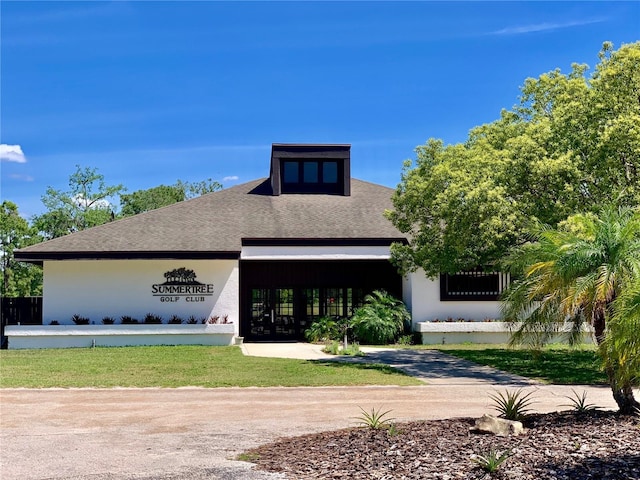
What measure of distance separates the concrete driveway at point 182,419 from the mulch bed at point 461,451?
24.2 inches

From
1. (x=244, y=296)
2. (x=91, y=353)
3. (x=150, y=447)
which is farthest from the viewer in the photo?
(x=244, y=296)

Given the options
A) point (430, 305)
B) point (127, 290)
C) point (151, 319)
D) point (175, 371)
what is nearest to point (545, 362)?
point (430, 305)

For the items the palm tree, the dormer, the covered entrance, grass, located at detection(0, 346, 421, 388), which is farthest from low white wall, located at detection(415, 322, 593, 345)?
the palm tree

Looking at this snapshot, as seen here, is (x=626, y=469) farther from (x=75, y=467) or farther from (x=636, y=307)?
(x=75, y=467)

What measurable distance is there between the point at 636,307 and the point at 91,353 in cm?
1838

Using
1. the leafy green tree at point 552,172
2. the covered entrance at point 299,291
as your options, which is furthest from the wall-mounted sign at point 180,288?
the leafy green tree at point 552,172

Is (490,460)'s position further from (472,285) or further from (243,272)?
(243,272)

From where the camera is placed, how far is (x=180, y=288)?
2561 centimetres

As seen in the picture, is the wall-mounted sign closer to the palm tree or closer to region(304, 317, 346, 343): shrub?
region(304, 317, 346, 343): shrub

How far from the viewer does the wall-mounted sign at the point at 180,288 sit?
2553 centimetres

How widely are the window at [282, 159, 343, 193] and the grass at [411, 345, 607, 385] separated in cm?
1052

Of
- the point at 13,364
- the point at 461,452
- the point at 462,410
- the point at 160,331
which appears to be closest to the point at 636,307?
the point at 461,452

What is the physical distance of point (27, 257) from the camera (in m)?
24.3

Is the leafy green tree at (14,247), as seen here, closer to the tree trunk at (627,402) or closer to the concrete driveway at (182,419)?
the concrete driveway at (182,419)
